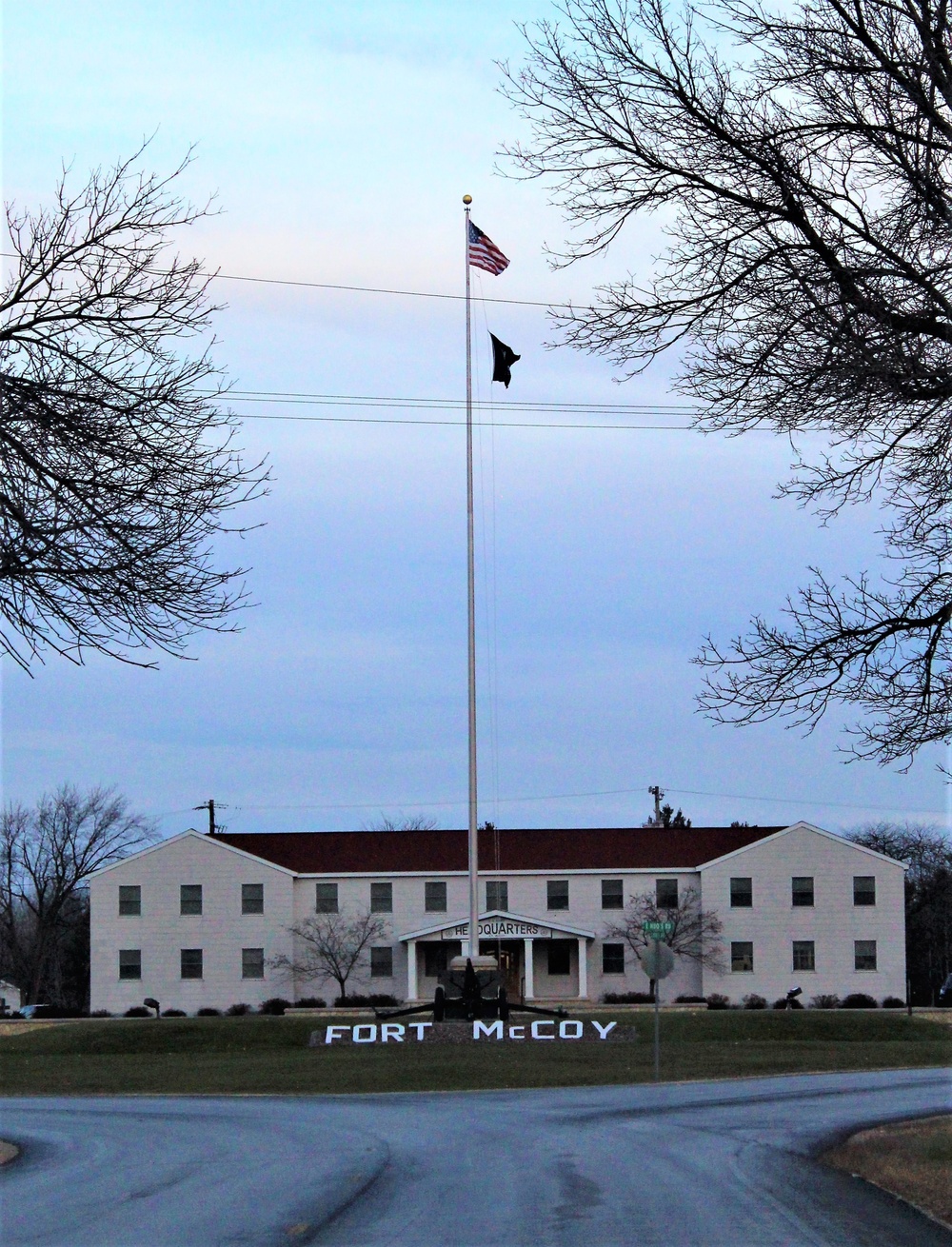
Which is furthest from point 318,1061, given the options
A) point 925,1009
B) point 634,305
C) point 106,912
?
point 106,912

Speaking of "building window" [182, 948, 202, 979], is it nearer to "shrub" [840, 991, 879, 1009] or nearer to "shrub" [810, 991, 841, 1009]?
"shrub" [810, 991, 841, 1009]

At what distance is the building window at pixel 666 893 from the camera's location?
6022 centimetres

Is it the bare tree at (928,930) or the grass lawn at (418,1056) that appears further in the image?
the bare tree at (928,930)

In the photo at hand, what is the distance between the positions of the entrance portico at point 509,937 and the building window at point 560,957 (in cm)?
40

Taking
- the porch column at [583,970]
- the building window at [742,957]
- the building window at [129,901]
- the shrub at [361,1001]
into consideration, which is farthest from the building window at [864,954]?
the building window at [129,901]

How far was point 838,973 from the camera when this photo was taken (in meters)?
58.9

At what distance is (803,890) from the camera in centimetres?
5978

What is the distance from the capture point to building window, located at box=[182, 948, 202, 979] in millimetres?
59844

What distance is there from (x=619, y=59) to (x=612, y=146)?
599mm

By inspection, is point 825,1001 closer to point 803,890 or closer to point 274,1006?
point 803,890

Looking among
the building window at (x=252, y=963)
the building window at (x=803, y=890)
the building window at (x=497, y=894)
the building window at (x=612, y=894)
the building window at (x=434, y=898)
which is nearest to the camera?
the building window at (x=803, y=890)

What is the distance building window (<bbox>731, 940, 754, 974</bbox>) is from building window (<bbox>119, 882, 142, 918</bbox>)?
23415mm

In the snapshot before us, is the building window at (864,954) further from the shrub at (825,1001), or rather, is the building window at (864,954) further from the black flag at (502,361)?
the black flag at (502,361)

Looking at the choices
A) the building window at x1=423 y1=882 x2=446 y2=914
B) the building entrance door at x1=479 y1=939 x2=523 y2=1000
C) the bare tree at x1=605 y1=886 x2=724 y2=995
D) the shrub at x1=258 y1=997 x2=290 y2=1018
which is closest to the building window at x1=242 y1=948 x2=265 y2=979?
the shrub at x1=258 y1=997 x2=290 y2=1018
